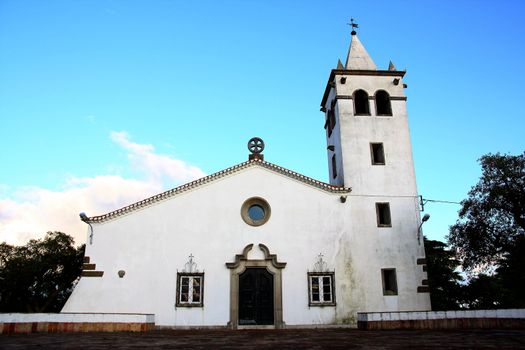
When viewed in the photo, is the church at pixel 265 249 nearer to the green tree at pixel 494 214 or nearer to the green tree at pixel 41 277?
the green tree at pixel 494 214

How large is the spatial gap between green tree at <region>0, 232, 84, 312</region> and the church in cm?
1617

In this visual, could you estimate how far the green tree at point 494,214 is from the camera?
2255cm

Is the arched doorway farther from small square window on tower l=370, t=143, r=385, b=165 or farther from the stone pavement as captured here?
small square window on tower l=370, t=143, r=385, b=165

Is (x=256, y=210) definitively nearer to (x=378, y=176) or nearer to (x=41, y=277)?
(x=378, y=176)

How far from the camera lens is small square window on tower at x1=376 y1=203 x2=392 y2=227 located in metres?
22.5

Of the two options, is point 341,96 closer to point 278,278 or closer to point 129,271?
point 278,278

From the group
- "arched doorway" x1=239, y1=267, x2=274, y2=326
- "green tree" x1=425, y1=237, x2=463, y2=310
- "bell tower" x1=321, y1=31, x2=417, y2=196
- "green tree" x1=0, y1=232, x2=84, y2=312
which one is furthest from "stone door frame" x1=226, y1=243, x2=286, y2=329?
"green tree" x1=0, y1=232, x2=84, y2=312

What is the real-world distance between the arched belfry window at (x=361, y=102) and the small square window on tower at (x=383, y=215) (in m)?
5.67

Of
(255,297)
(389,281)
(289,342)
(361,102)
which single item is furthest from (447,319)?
(361,102)

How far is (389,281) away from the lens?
21734mm

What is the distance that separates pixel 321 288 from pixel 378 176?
693 cm

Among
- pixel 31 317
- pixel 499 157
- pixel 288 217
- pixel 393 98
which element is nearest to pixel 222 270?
pixel 288 217

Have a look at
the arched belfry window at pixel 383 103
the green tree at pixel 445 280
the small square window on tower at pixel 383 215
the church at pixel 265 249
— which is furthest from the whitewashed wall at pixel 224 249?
the green tree at pixel 445 280

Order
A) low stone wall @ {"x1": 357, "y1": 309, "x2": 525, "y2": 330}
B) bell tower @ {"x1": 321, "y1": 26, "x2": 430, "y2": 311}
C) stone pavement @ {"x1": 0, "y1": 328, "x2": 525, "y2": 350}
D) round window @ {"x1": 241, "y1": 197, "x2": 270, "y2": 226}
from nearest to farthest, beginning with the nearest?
stone pavement @ {"x1": 0, "y1": 328, "x2": 525, "y2": 350}
low stone wall @ {"x1": 357, "y1": 309, "x2": 525, "y2": 330}
bell tower @ {"x1": 321, "y1": 26, "x2": 430, "y2": 311}
round window @ {"x1": 241, "y1": 197, "x2": 270, "y2": 226}
